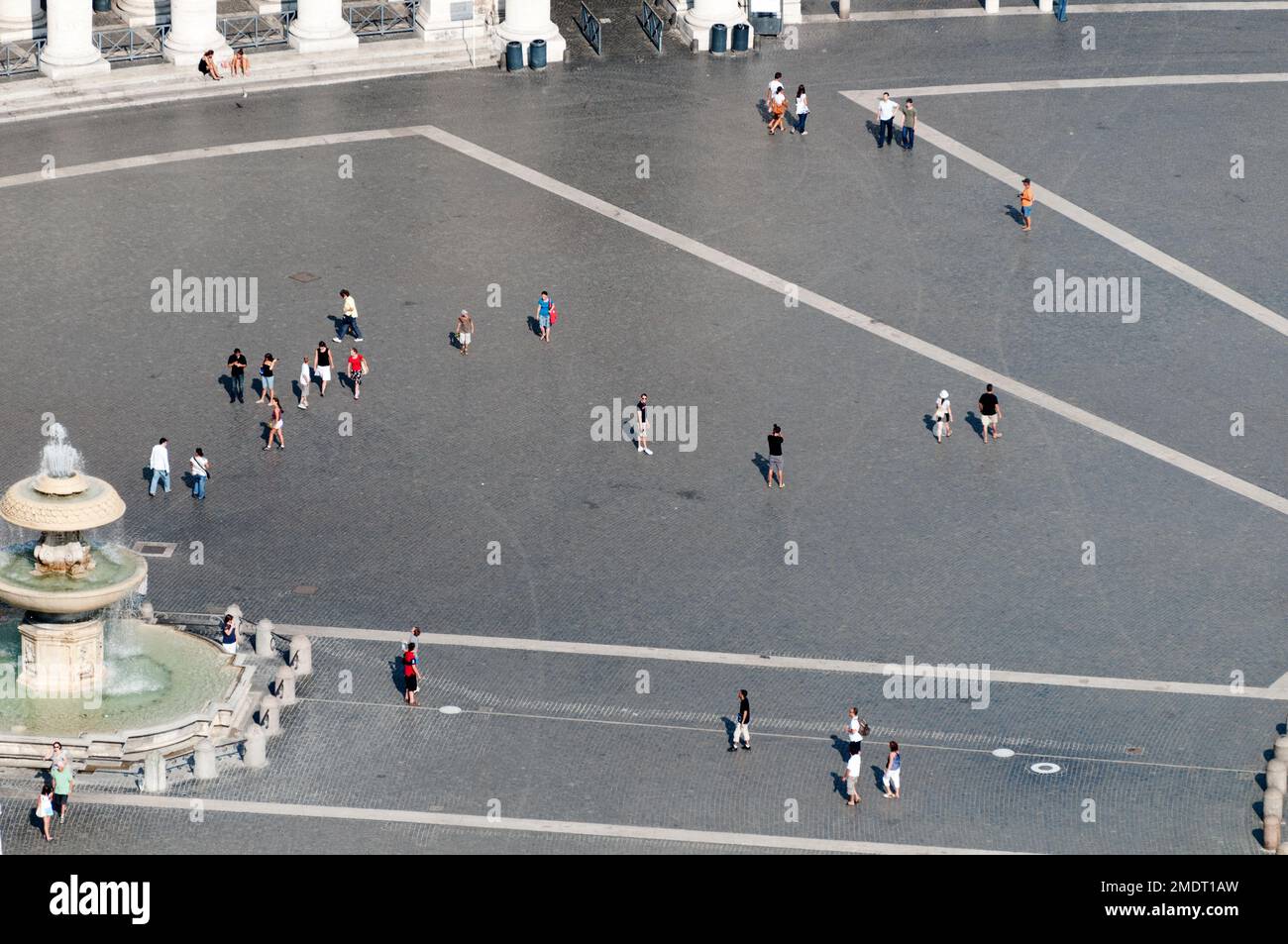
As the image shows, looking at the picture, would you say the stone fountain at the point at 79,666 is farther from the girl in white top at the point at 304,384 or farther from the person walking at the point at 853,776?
the person walking at the point at 853,776

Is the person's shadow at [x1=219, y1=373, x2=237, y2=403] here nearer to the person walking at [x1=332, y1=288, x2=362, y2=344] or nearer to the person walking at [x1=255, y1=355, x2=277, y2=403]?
the person walking at [x1=255, y1=355, x2=277, y2=403]

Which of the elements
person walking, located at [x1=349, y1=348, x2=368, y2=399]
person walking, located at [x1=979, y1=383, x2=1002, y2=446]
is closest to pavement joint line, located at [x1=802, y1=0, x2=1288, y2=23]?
person walking, located at [x1=979, y1=383, x2=1002, y2=446]

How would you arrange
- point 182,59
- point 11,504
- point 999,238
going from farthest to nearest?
1. point 182,59
2. point 999,238
3. point 11,504

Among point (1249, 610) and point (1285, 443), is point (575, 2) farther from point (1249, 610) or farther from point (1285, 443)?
point (1249, 610)

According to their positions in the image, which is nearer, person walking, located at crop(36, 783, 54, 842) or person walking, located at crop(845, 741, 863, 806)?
person walking, located at crop(36, 783, 54, 842)

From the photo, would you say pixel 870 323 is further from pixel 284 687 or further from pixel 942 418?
pixel 284 687
